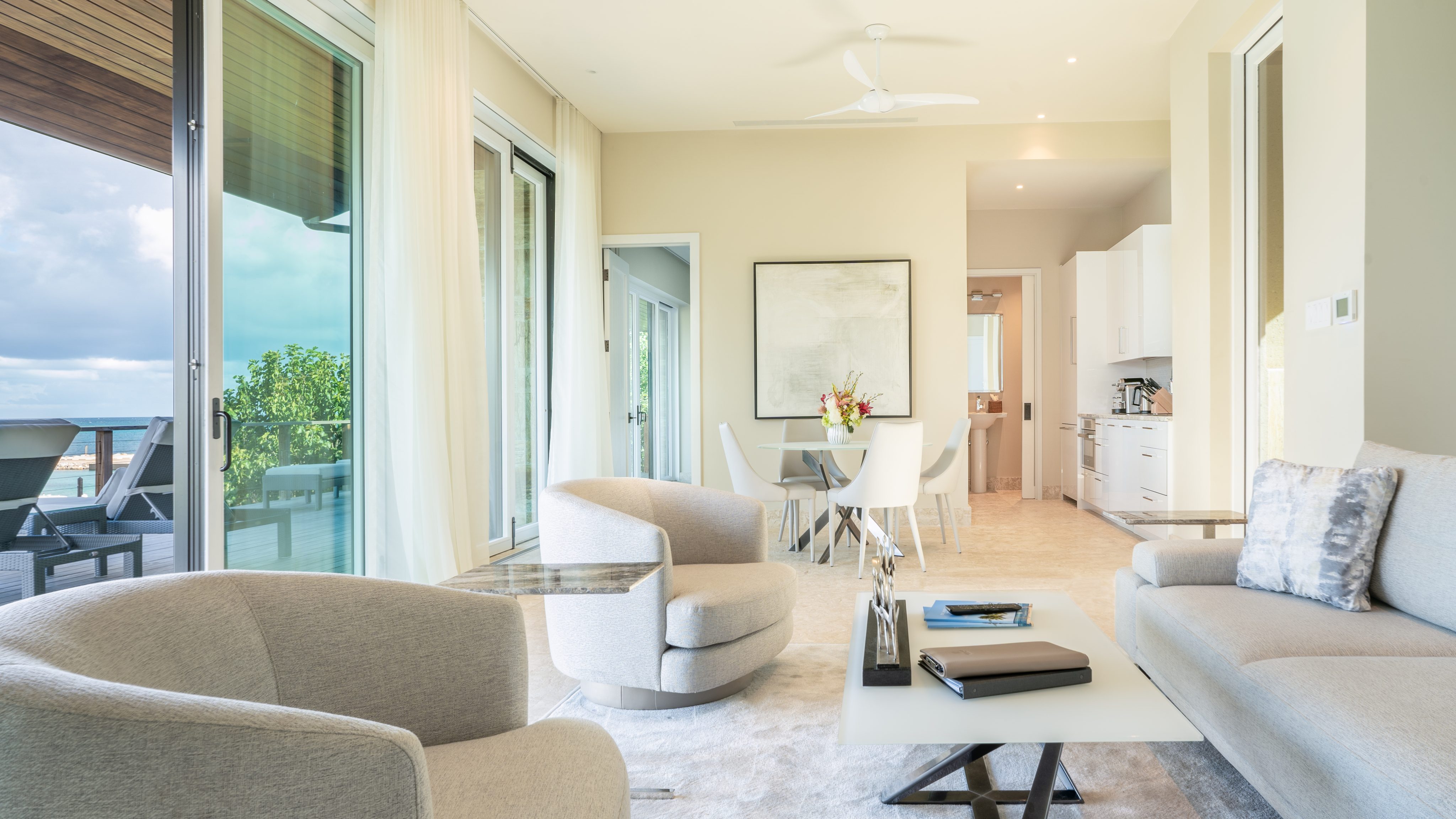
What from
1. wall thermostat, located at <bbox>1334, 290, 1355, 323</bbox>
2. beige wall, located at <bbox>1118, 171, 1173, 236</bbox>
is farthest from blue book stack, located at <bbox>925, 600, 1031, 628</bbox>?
beige wall, located at <bbox>1118, 171, 1173, 236</bbox>

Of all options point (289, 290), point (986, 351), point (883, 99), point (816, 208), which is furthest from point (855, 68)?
point (986, 351)

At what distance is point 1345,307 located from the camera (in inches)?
122

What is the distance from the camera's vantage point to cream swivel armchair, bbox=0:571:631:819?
2.60ft

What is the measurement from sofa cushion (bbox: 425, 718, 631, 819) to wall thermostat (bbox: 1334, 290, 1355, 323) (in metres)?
3.15

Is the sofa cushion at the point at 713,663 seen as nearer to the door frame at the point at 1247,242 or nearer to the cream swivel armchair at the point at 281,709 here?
the cream swivel armchair at the point at 281,709

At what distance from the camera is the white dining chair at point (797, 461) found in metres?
5.57

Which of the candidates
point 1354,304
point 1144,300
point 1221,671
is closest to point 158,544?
point 1221,671

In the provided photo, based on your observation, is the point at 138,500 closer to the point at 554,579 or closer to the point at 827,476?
the point at 554,579

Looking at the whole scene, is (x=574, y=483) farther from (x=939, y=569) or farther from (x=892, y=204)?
(x=892, y=204)

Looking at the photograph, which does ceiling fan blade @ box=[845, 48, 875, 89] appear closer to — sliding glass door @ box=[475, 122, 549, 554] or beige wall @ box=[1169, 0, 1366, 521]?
beige wall @ box=[1169, 0, 1366, 521]

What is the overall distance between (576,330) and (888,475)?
2.51 metres

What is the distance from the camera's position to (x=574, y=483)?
2.79 m

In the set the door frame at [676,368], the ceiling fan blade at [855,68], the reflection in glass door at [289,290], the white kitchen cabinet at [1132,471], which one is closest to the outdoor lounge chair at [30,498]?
the reflection in glass door at [289,290]

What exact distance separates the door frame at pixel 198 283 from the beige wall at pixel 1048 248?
21.2ft
